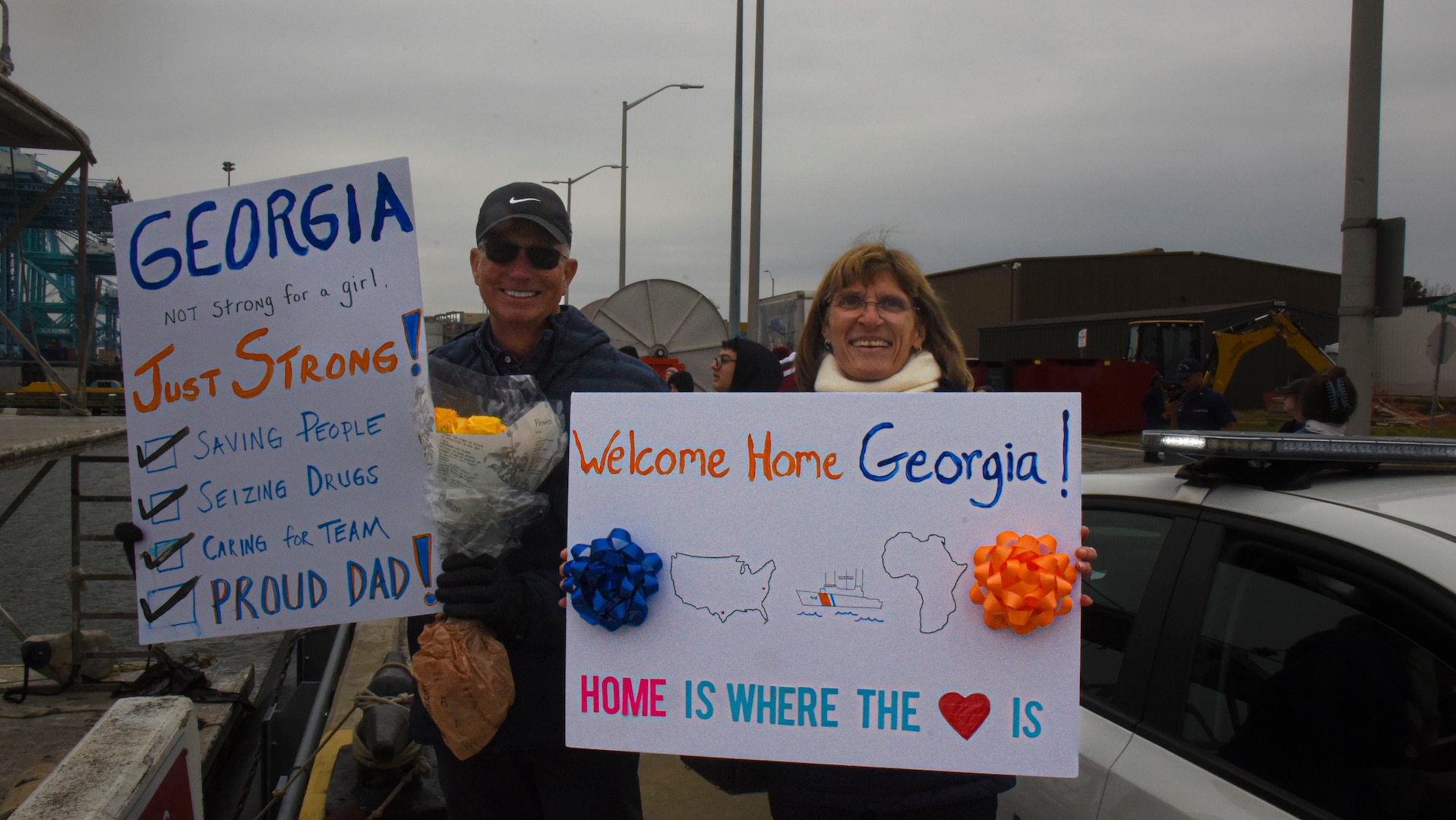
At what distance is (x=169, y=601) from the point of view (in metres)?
2.19

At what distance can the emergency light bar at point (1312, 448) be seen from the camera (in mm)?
1848

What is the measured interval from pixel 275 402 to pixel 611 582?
1.01 meters

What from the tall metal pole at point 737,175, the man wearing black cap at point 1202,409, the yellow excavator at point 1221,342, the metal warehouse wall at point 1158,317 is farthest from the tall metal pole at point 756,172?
the metal warehouse wall at point 1158,317

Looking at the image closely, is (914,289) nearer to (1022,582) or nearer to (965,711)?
(1022,582)

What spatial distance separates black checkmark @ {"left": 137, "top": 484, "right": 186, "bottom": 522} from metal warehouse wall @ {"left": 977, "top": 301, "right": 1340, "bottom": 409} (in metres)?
33.2

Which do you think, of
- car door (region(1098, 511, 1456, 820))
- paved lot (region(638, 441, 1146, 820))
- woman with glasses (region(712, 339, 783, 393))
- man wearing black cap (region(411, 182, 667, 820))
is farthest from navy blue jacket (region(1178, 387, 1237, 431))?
man wearing black cap (region(411, 182, 667, 820))

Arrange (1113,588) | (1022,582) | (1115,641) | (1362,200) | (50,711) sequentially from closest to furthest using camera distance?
(1022,582) → (1115,641) → (1113,588) → (50,711) → (1362,200)

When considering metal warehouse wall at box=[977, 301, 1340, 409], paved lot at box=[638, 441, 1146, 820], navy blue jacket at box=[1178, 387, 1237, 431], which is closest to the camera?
paved lot at box=[638, 441, 1146, 820]

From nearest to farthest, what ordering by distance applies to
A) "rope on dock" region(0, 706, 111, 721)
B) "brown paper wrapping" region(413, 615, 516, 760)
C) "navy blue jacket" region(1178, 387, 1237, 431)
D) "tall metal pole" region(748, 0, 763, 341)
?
"brown paper wrapping" region(413, 615, 516, 760) < "rope on dock" region(0, 706, 111, 721) < "navy blue jacket" region(1178, 387, 1237, 431) < "tall metal pole" region(748, 0, 763, 341)

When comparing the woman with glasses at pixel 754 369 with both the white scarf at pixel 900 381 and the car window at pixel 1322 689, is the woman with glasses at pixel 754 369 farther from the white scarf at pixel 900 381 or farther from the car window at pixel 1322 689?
the car window at pixel 1322 689

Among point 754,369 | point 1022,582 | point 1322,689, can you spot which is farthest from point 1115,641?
point 754,369

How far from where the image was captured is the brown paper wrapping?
1.80 metres

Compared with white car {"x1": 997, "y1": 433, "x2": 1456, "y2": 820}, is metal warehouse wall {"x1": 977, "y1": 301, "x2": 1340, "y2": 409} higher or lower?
higher

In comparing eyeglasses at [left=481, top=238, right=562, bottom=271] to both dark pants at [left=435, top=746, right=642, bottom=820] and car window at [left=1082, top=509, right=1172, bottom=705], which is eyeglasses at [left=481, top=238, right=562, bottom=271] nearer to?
dark pants at [left=435, top=746, right=642, bottom=820]
